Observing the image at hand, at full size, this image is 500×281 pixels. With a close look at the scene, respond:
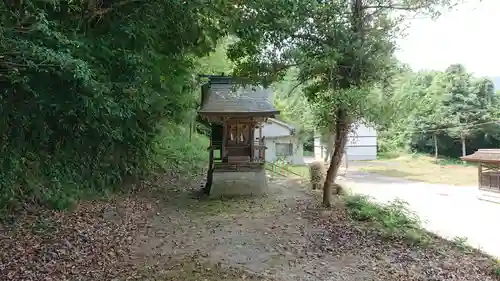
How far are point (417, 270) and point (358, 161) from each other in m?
24.9

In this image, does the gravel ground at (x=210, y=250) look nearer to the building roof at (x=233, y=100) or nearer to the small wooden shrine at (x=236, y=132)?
the small wooden shrine at (x=236, y=132)

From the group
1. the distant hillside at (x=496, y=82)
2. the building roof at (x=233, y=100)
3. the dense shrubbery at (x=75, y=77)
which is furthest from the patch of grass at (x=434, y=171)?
the dense shrubbery at (x=75, y=77)

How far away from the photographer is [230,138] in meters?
11.1

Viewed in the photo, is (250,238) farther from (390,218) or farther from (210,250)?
(390,218)

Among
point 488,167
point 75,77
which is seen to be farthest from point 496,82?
point 75,77

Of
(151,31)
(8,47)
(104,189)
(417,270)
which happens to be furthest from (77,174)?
(417,270)

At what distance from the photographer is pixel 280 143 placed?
82.2 feet

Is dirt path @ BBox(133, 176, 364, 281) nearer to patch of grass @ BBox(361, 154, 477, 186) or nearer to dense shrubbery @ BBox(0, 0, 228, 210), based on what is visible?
dense shrubbery @ BBox(0, 0, 228, 210)

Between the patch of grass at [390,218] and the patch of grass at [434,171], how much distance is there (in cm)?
1003

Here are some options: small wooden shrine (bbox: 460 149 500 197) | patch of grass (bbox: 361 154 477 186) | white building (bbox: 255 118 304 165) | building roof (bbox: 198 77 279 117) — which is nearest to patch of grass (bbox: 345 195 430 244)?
building roof (bbox: 198 77 279 117)

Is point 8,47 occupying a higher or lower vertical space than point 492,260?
higher

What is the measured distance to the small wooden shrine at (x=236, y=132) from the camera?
1052 centimetres

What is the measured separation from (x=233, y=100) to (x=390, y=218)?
5.47 metres

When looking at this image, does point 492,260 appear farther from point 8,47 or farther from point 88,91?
point 8,47
